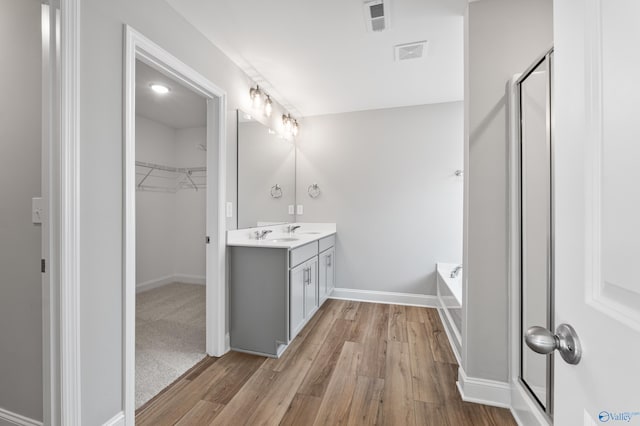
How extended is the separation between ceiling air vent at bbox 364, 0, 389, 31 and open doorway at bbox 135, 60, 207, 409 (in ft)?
6.52

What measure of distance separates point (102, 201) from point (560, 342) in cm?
173

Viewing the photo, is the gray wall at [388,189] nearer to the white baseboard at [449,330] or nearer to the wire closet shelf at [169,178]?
the white baseboard at [449,330]

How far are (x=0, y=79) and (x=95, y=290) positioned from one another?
118cm

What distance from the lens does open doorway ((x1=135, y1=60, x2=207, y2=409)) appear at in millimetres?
2875

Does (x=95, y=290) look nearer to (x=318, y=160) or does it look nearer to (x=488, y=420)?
(x=488, y=420)

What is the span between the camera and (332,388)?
1782mm

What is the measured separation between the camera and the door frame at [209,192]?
1.43 metres

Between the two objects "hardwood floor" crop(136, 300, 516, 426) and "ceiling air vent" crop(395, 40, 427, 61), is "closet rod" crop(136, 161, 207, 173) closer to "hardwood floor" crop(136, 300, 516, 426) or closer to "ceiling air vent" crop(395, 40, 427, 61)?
"hardwood floor" crop(136, 300, 516, 426)

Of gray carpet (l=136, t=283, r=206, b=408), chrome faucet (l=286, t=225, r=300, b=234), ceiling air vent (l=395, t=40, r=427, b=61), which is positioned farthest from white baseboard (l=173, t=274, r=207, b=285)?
ceiling air vent (l=395, t=40, r=427, b=61)

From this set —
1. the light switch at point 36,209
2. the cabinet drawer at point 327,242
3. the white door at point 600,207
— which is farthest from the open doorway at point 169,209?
the white door at point 600,207

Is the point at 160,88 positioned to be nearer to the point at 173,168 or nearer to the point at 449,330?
the point at 173,168

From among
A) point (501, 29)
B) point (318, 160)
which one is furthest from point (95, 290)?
point (318, 160)

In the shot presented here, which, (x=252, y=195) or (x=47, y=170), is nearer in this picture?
(x=47, y=170)

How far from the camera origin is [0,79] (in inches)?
54.2
